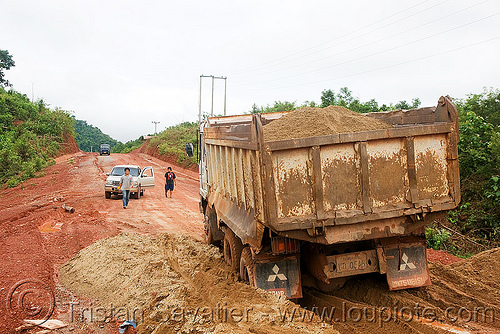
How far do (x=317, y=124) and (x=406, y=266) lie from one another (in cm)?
222

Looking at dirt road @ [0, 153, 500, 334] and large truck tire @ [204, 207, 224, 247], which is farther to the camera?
large truck tire @ [204, 207, 224, 247]

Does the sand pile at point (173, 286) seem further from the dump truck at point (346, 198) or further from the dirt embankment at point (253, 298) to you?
the dump truck at point (346, 198)

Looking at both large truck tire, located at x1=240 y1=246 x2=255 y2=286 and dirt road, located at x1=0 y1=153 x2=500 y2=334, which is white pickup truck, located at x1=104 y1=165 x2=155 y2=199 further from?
large truck tire, located at x1=240 y1=246 x2=255 y2=286

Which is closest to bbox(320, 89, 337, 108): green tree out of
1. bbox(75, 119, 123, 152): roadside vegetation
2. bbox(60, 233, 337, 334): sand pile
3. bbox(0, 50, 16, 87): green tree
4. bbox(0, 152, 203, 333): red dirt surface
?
bbox(0, 152, 203, 333): red dirt surface

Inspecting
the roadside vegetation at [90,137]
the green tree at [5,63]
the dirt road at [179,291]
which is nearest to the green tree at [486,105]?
the dirt road at [179,291]

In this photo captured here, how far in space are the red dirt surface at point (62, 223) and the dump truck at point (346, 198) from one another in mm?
2892

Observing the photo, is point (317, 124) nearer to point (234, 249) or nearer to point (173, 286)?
point (234, 249)

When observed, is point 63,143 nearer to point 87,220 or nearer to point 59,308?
point 87,220

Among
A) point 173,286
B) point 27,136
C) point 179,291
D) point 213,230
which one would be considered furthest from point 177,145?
point 179,291

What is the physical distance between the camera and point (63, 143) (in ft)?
152

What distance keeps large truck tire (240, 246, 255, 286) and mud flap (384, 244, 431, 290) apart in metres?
1.76

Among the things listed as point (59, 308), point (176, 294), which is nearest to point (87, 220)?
point (59, 308)

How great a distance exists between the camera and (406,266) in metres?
5.42

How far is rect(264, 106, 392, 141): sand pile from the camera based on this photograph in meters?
5.21
